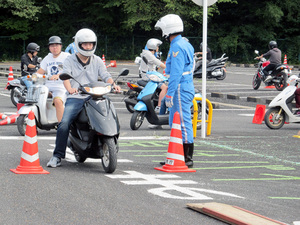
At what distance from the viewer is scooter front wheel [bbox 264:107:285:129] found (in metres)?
14.5

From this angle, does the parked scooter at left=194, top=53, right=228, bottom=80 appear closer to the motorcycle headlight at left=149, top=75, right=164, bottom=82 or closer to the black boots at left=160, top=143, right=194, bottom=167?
the motorcycle headlight at left=149, top=75, right=164, bottom=82

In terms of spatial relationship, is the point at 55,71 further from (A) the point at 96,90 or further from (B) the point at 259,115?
(B) the point at 259,115

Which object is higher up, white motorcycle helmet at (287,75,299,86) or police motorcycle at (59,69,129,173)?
white motorcycle helmet at (287,75,299,86)

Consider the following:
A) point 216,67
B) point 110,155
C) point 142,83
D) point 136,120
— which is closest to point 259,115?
point 142,83

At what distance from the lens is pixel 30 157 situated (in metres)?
8.55

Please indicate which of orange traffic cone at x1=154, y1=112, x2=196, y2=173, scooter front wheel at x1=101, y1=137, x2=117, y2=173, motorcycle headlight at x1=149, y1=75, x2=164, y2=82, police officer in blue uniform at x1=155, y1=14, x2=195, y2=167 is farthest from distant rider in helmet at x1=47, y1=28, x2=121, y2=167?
motorcycle headlight at x1=149, y1=75, x2=164, y2=82

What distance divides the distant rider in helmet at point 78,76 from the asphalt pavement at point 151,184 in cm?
33

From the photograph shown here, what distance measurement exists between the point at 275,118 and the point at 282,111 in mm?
207

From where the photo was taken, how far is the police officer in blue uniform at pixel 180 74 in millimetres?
9109

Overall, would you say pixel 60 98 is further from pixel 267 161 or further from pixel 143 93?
pixel 267 161

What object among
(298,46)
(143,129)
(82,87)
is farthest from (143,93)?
(298,46)

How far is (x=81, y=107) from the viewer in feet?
29.0

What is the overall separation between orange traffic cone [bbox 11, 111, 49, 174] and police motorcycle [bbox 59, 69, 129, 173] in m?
0.58

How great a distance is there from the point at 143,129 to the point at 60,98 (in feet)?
9.32
